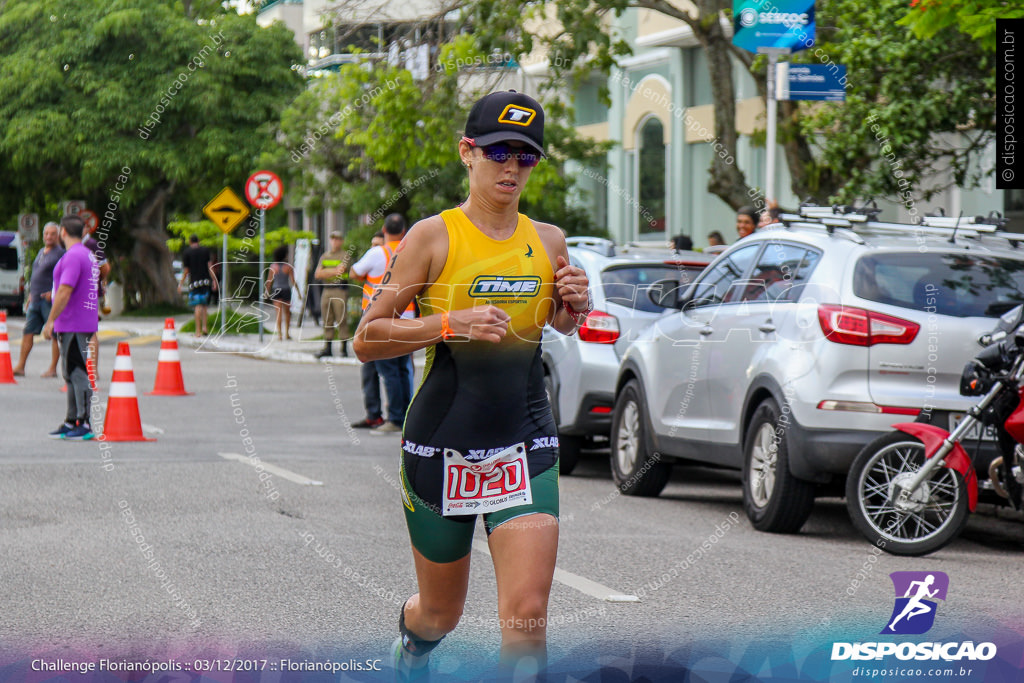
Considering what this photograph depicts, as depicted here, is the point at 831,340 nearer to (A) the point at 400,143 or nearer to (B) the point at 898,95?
(B) the point at 898,95

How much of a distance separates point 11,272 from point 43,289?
28.4 metres

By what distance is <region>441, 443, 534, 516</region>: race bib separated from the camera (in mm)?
4242

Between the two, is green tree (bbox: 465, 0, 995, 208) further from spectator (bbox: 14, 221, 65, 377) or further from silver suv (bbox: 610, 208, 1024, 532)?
spectator (bbox: 14, 221, 65, 377)

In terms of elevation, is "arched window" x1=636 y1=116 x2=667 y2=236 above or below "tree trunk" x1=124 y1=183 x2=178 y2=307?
above

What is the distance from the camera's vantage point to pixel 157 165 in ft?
132

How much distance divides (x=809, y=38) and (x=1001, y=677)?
32.1 feet

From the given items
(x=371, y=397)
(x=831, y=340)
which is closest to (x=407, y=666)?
(x=831, y=340)

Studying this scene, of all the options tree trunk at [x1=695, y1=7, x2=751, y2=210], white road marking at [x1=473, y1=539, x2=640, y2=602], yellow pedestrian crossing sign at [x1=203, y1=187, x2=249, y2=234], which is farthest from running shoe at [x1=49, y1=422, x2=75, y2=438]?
yellow pedestrian crossing sign at [x1=203, y1=187, x2=249, y2=234]

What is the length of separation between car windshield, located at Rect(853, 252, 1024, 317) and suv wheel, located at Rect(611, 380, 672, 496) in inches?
95.5

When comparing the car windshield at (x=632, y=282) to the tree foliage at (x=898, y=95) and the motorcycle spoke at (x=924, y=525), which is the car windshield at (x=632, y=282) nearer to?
the tree foliage at (x=898, y=95)

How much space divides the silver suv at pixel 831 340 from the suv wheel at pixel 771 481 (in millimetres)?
10

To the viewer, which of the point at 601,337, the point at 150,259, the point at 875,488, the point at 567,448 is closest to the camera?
the point at 875,488

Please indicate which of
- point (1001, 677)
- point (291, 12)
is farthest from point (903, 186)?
point (291, 12)

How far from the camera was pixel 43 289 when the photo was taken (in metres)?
19.3
